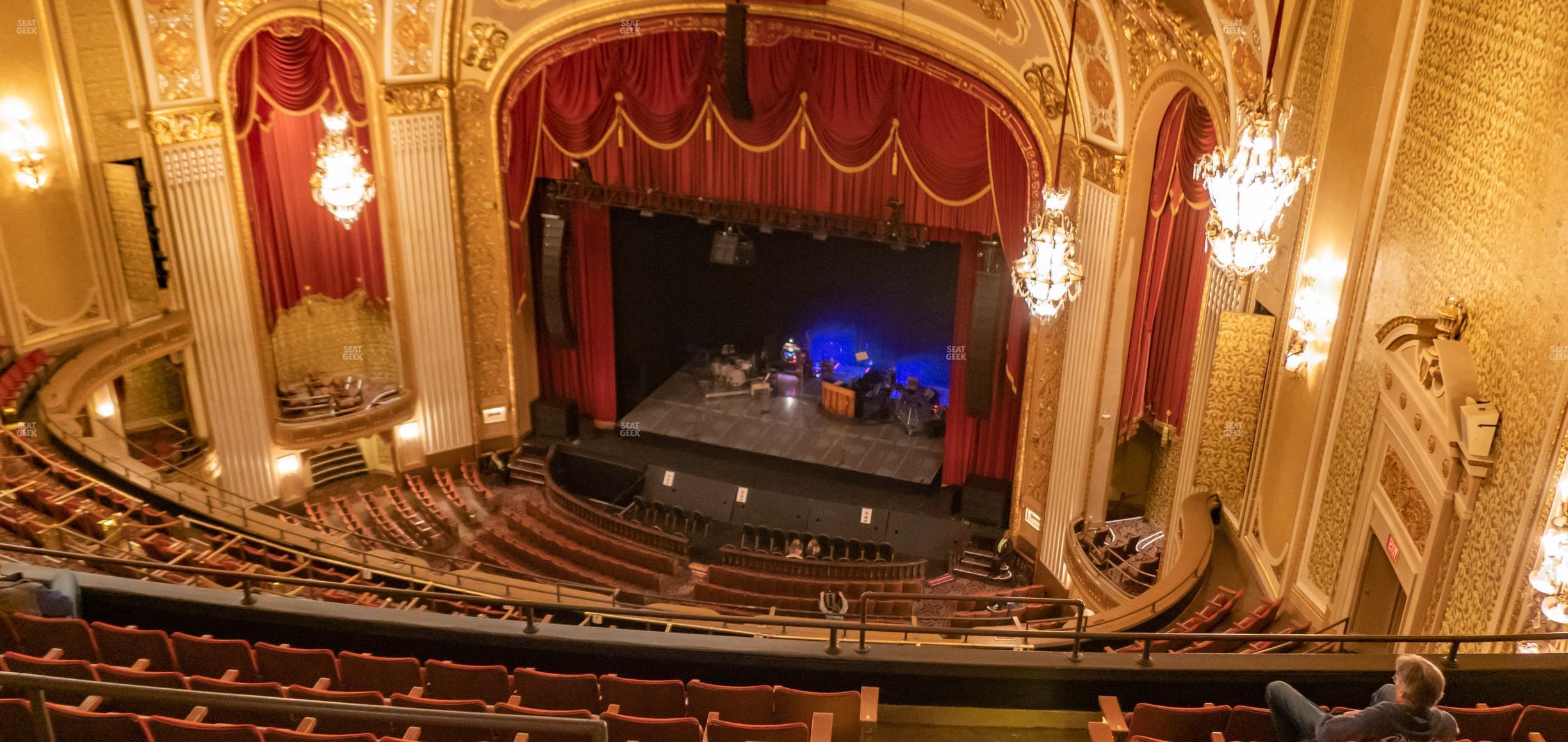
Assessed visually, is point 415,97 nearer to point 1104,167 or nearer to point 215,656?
point 1104,167

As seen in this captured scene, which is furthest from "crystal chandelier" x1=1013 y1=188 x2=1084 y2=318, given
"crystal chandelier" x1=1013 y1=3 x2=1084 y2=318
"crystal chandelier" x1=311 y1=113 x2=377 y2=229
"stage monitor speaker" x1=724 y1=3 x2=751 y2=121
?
"crystal chandelier" x1=311 y1=113 x2=377 y2=229

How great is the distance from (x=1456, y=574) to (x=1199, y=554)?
8.84 feet

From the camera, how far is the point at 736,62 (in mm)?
12102

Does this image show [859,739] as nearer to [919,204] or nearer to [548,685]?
[548,685]

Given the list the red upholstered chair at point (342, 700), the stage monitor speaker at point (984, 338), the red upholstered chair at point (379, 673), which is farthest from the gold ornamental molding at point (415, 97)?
the red upholstered chair at point (342, 700)

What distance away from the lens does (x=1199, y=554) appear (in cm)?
854

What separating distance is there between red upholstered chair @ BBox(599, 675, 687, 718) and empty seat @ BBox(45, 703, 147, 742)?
1.80m

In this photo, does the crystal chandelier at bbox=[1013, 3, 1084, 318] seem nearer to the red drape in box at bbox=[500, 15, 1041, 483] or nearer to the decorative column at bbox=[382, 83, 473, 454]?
the red drape in box at bbox=[500, 15, 1041, 483]

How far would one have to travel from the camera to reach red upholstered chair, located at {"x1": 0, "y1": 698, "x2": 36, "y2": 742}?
14.0ft

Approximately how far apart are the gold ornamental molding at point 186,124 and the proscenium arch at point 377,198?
3.9 inches

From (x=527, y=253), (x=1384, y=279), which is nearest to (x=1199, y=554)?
(x=1384, y=279)

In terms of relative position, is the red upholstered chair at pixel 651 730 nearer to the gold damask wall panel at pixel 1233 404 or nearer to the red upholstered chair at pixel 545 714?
the red upholstered chair at pixel 545 714

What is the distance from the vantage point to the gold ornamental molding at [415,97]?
13.1 meters

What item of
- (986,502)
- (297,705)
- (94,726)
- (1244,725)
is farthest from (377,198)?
(1244,725)
